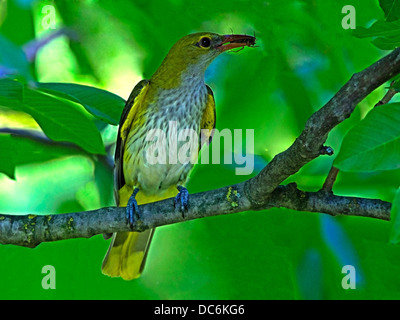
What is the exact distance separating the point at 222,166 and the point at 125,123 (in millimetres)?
586

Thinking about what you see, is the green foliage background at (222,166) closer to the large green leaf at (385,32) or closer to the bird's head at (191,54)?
the bird's head at (191,54)

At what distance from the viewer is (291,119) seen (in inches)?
123

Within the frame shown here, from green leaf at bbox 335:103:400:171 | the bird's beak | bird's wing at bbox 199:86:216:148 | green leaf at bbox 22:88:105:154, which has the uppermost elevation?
the bird's beak

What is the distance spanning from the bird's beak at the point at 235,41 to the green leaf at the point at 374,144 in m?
1.92

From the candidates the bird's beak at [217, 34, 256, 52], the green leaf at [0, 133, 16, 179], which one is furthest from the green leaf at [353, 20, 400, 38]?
the bird's beak at [217, 34, 256, 52]

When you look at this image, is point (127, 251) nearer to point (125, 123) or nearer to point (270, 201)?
point (125, 123)

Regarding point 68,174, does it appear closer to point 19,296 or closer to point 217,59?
point 19,296

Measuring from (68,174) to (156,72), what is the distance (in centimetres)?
79

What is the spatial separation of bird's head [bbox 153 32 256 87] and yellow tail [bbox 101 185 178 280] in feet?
2.16

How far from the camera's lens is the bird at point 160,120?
3.21 m

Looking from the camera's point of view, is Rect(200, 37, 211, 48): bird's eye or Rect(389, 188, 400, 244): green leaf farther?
Rect(200, 37, 211, 48): bird's eye

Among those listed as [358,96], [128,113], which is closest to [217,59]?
[128,113]

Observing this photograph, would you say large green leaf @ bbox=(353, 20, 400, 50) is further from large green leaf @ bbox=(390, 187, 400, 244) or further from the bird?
the bird

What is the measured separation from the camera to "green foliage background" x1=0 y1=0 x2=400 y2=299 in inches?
118
